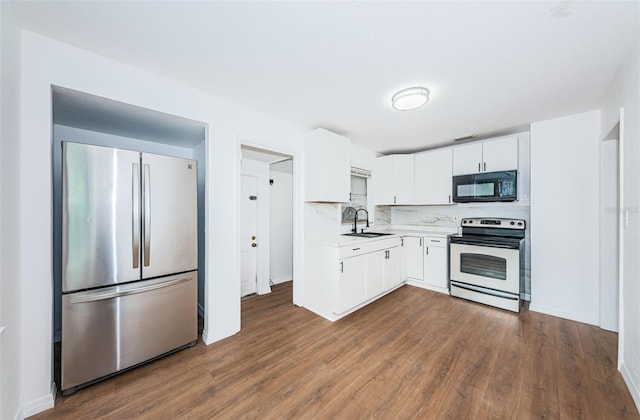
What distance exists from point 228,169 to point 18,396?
2.06 metres

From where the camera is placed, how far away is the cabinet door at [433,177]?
3761 millimetres

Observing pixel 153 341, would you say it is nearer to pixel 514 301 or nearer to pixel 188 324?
pixel 188 324

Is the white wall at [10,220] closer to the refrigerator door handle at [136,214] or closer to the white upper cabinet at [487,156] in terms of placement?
the refrigerator door handle at [136,214]

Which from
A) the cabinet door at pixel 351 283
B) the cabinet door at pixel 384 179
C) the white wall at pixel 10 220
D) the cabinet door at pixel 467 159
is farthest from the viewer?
the cabinet door at pixel 384 179

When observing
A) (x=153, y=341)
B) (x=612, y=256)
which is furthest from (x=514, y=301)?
(x=153, y=341)

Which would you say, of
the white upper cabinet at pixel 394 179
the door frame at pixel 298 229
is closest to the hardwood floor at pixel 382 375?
the door frame at pixel 298 229

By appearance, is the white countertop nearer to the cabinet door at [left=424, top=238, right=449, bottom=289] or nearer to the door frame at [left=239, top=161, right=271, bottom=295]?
the cabinet door at [left=424, top=238, right=449, bottom=289]

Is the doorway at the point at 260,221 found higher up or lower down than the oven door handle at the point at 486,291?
higher up

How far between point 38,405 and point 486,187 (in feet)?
15.9

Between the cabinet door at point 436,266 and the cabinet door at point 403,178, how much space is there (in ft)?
2.79

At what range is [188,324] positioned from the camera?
85.4 inches

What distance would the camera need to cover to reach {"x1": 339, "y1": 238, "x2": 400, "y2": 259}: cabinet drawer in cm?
280

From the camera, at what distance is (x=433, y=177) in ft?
12.8

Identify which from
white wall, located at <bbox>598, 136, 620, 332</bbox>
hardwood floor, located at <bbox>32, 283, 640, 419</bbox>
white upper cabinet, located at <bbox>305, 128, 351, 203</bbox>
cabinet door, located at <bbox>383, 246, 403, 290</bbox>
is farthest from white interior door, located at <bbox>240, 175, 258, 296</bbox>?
white wall, located at <bbox>598, 136, 620, 332</bbox>
